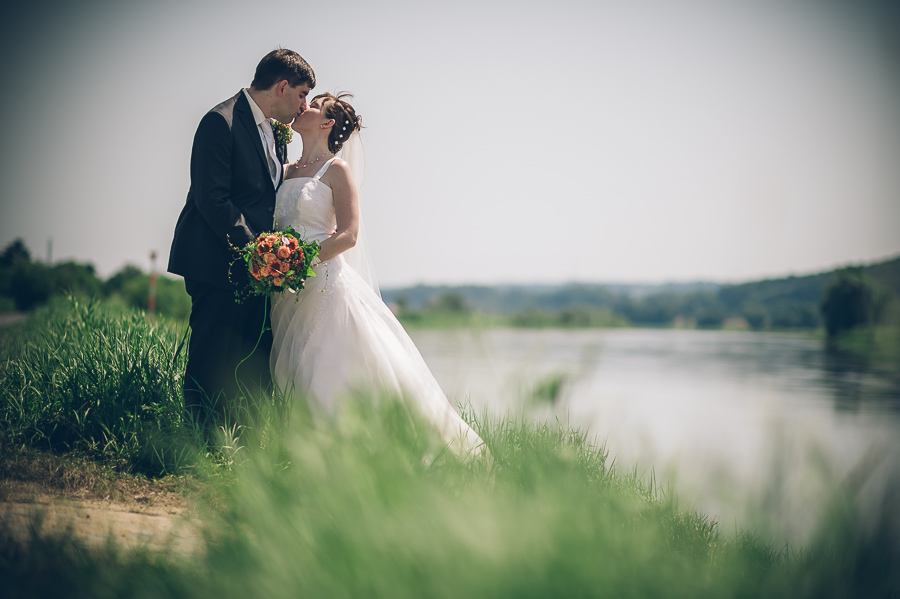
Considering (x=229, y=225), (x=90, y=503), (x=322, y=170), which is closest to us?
(x=90, y=503)

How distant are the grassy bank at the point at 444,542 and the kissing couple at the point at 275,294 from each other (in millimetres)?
1371

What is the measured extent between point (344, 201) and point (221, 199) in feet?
2.75

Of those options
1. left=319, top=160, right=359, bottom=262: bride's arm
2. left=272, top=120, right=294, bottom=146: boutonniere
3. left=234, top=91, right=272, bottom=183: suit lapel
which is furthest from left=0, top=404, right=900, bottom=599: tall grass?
left=272, top=120, right=294, bottom=146: boutonniere

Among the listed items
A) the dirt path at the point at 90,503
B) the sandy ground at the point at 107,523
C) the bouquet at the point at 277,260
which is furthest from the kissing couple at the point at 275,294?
the sandy ground at the point at 107,523

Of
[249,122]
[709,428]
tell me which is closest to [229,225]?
[249,122]

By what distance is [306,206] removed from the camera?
4066 millimetres

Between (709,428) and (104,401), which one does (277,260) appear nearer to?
(104,401)

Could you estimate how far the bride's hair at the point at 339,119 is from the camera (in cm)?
442

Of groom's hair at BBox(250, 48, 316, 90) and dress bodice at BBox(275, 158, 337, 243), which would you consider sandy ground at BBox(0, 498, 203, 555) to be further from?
groom's hair at BBox(250, 48, 316, 90)

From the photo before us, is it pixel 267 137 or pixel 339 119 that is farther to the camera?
pixel 339 119

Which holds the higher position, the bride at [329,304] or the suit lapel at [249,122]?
the suit lapel at [249,122]

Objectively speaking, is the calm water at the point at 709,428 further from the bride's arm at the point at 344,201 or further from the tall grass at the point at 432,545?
the bride's arm at the point at 344,201

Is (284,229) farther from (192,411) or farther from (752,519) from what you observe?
(752,519)

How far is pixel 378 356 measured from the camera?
153 inches
